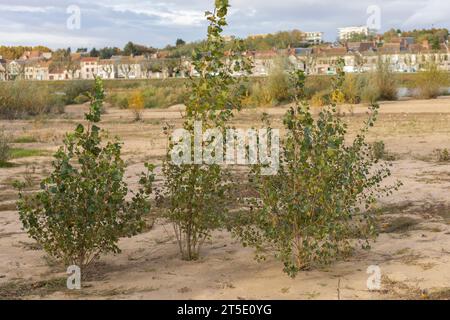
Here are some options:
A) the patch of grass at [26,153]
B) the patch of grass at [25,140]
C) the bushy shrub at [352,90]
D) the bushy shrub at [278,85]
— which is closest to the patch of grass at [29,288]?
the patch of grass at [26,153]

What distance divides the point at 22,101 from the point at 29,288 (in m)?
23.6

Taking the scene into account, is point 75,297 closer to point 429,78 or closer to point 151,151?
point 151,151

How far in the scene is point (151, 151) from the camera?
50.3 feet

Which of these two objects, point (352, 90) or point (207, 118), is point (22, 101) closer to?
point (352, 90)

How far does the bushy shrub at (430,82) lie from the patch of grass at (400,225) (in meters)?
24.0

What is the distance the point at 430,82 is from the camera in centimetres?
3155

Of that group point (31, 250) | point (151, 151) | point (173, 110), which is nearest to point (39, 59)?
point (173, 110)

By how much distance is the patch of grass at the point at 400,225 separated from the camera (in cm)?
741

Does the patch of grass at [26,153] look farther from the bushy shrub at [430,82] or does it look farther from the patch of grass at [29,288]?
the bushy shrub at [430,82]

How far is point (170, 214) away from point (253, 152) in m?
1.03

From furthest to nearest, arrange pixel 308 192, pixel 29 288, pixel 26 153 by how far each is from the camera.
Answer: pixel 26 153 < pixel 308 192 < pixel 29 288

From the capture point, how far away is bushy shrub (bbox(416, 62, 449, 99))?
30734mm

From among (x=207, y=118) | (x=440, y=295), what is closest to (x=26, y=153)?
(x=207, y=118)

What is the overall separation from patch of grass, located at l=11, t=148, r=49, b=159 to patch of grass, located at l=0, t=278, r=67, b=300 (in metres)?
9.00
